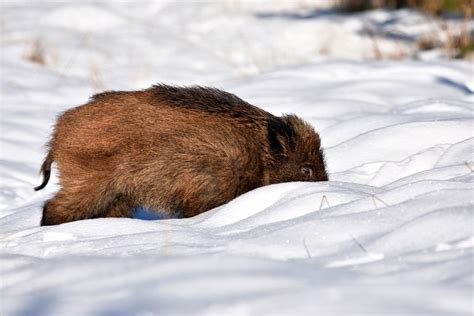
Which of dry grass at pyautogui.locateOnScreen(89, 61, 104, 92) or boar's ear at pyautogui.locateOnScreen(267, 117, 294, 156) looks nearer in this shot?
boar's ear at pyautogui.locateOnScreen(267, 117, 294, 156)

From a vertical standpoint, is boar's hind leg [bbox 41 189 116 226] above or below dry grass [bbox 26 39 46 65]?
above

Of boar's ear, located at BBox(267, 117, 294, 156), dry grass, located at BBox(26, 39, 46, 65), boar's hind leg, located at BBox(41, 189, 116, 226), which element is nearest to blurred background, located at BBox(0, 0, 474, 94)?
dry grass, located at BBox(26, 39, 46, 65)

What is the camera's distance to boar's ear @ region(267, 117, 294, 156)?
16.3 ft

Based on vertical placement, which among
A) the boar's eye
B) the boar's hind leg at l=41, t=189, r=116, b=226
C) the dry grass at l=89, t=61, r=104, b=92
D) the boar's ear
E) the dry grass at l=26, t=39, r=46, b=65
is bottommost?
the dry grass at l=26, t=39, r=46, b=65

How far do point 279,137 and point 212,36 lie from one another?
6464 mm

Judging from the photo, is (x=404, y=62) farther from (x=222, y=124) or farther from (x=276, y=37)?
(x=222, y=124)

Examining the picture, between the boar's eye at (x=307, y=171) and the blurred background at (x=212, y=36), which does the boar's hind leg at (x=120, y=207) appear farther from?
the blurred background at (x=212, y=36)

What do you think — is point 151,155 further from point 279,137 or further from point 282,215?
point 282,215

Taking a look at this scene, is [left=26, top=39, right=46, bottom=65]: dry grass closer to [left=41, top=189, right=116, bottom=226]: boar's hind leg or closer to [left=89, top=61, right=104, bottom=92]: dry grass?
[left=89, top=61, right=104, bottom=92]: dry grass

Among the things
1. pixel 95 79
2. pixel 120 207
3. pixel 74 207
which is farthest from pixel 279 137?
pixel 95 79

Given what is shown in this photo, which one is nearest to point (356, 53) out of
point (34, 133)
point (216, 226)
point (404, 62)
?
point (404, 62)

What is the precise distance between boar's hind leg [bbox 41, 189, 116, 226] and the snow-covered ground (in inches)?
7.1

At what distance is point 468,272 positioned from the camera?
2.88 metres

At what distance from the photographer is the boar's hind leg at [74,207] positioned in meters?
4.63
